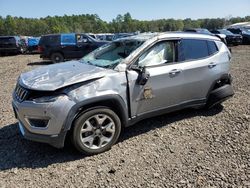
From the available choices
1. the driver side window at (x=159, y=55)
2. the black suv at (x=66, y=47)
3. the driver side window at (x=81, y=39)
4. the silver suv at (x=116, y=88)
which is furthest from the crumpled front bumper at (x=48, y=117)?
the driver side window at (x=81, y=39)

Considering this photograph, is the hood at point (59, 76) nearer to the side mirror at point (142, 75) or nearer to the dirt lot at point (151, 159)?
the side mirror at point (142, 75)

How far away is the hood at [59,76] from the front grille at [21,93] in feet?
0.24

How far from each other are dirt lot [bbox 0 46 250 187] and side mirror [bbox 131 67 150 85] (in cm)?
96

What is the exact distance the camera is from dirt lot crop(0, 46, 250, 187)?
12.6 ft

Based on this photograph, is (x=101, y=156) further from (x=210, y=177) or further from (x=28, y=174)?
(x=210, y=177)

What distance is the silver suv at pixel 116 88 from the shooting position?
164 inches

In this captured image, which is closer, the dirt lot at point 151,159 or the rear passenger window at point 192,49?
the dirt lot at point 151,159

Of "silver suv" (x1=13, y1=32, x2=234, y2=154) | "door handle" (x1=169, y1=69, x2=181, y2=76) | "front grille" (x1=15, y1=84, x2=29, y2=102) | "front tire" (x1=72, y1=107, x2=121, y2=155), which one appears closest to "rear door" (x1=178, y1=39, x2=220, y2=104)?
"silver suv" (x1=13, y1=32, x2=234, y2=154)

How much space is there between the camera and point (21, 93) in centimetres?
442

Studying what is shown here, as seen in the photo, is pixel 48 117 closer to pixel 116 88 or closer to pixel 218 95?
pixel 116 88

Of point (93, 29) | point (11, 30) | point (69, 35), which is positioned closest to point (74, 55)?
point (69, 35)

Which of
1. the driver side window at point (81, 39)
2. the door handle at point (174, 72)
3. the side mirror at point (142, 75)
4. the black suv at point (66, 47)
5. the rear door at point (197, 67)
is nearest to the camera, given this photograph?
the side mirror at point (142, 75)

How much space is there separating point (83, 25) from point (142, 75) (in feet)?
401

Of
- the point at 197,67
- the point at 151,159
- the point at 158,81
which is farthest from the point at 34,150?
the point at 197,67
